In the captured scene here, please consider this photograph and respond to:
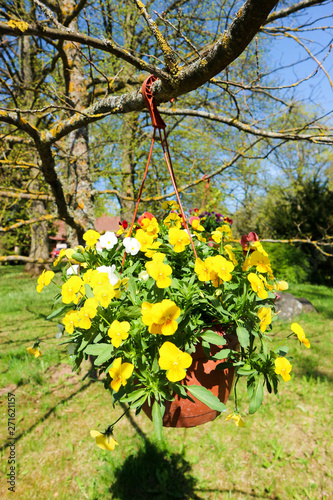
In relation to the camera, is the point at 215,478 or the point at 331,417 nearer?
the point at 215,478

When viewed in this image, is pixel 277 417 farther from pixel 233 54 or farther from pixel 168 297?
pixel 233 54

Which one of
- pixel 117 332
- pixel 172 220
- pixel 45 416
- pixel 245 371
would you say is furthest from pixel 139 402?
pixel 45 416

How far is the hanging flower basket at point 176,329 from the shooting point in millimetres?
817

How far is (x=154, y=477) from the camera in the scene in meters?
2.25

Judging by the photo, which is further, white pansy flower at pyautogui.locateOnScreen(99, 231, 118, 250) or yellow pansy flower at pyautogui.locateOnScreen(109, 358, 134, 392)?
white pansy flower at pyautogui.locateOnScreen(99, 231, 118, 250)

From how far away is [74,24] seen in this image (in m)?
3.23

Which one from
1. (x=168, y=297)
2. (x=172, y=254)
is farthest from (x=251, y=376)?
(x=172, y=254)

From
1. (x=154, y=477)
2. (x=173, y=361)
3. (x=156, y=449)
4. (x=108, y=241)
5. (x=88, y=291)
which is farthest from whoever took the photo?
(x=156, y=449)

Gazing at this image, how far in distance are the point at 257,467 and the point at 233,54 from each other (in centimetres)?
275

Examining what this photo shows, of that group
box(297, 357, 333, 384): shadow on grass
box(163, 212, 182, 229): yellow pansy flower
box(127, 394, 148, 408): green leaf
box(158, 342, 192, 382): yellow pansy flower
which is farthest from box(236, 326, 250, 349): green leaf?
box(297, 357, 333, 384): shadow on grass

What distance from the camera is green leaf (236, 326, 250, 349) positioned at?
895 mm

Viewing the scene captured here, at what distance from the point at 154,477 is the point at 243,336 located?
2010 millimetres

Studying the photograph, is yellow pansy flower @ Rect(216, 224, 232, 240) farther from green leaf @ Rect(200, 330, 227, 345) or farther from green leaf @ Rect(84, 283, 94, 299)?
green leaf @ Rect(84, 283, 94, 299)

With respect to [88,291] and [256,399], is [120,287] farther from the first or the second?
[256,399]
